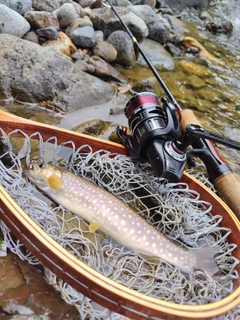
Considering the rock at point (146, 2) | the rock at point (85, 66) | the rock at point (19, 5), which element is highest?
the rock at point (19, 5)

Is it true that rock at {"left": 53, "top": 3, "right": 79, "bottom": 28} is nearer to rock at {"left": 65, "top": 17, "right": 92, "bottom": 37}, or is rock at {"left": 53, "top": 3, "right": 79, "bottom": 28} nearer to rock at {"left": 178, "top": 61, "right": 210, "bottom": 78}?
rock at {"left": 65, "top": 17, "right": 92, "bottom": 37}

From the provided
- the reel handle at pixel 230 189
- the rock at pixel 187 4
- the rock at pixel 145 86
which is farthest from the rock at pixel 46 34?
the rock at pixel 187 4

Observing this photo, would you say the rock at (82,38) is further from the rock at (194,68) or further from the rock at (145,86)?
the rock at (194,68)

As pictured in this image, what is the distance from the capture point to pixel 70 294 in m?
1.83

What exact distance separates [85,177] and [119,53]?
2.69 metres

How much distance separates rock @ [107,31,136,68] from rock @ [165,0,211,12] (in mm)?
3964

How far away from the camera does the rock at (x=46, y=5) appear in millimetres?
4840

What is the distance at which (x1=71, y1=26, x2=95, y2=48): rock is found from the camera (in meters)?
4.57

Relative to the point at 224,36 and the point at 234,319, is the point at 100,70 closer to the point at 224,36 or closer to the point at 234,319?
the point at 234,319

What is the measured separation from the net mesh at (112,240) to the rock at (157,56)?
2832 mm

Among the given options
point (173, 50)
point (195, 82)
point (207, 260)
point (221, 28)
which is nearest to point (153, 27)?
point (173, 50)

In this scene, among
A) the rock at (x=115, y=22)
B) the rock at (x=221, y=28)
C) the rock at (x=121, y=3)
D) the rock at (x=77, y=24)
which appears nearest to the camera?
the rock at (x=77, y=24)

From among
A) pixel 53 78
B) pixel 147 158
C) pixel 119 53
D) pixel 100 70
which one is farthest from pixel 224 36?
pixel 147 158

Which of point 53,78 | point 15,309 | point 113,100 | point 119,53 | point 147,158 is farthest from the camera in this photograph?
point 119,53
